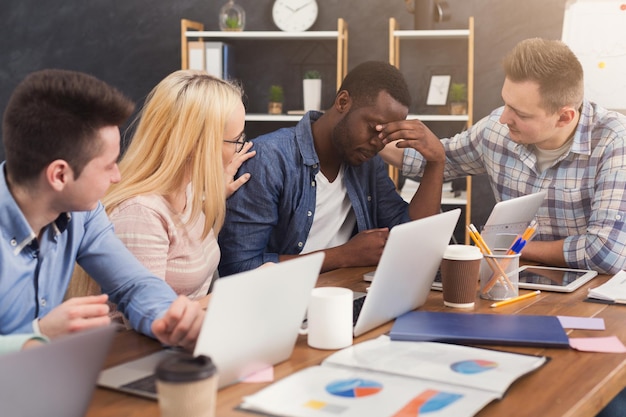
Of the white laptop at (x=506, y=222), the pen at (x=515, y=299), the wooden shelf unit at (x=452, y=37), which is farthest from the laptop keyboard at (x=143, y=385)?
the wooden shelf unit at (x=452, y=37)

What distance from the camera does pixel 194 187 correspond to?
1.79 meters

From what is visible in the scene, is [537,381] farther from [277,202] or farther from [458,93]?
[458,93]

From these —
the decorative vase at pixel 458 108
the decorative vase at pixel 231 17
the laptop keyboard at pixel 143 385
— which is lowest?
the laptop keyboard at pixel 143 385

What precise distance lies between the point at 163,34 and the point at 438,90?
164cm

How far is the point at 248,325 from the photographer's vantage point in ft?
3.47

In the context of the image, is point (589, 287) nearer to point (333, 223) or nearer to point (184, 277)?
point (333, 223)

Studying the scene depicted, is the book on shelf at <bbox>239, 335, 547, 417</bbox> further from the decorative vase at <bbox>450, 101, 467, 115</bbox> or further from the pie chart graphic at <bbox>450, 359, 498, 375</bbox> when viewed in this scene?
the decorative vase at <bbox>450, 101, 467, 115</bbox>

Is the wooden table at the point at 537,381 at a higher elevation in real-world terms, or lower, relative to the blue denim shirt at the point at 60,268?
lower

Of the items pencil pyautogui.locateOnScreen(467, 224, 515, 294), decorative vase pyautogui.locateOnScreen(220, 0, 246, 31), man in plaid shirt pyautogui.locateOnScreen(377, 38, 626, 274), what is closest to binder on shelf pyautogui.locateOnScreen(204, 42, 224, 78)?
decorative vase pyautogui.locateOnScreen(220, 0, 246, 31)

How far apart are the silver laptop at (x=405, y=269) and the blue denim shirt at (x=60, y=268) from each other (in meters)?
0.37

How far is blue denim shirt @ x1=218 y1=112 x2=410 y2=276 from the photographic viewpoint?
2104 millimetres

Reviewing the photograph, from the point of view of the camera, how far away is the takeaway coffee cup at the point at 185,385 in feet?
2.85

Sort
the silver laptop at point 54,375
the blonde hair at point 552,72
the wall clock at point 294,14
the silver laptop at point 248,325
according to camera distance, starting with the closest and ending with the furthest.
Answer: the silver laptop at point 54,375 < the silver laptop at point 248,325 < the blonde hair at point 552,72 < the wall clock at point 294,14

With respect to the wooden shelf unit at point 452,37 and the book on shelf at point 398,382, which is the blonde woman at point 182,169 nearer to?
the book on shelf at point 398,382
